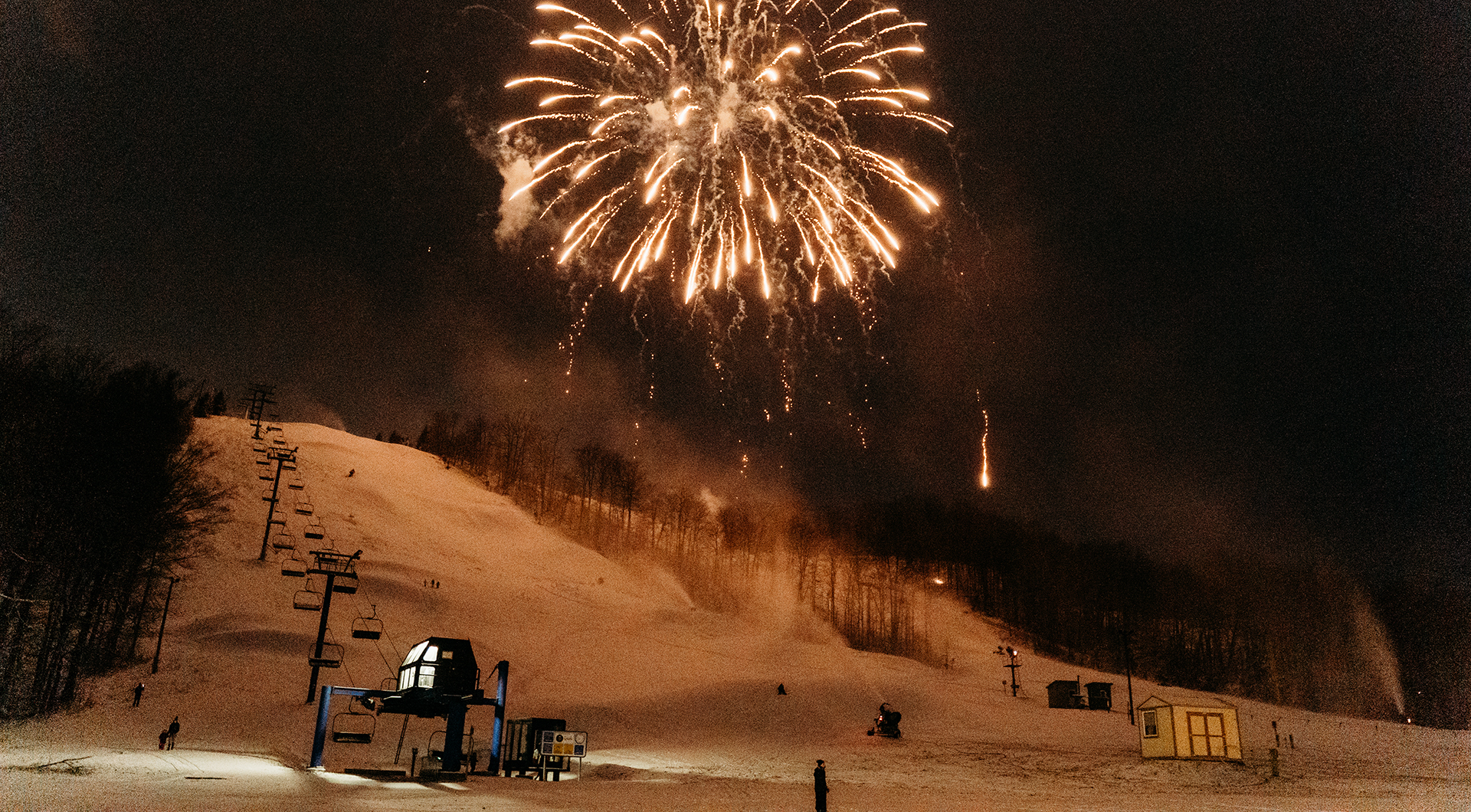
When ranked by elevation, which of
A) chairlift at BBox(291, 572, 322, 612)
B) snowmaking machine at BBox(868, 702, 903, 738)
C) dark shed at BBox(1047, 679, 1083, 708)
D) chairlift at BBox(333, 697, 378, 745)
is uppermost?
chairlift at BBox(291, 572, 322, 612)

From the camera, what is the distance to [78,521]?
4178 centimetres

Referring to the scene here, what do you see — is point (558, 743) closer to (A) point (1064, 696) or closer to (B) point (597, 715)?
(B) point (597, 715)

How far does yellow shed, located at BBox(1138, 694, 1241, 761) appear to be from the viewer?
34.4 m

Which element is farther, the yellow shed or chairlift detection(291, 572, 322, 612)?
chairlift detection(291, 572, 322, 612)

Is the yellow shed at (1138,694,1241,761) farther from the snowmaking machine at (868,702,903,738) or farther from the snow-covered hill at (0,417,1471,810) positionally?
the snowmaking machine at (868,702,903,738)

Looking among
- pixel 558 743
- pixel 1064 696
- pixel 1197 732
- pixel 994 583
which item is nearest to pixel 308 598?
pixel 558 743

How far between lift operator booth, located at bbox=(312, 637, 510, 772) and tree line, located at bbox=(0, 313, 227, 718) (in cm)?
1540

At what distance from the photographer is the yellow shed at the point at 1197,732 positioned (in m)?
34.4

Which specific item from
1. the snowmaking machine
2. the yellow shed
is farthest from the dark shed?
the yellow shed

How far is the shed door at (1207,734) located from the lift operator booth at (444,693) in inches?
1094

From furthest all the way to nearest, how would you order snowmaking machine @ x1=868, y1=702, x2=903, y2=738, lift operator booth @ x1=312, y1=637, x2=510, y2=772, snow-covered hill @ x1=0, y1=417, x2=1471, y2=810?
snowmaking machine @ x1=868, y1=702, x2=903, y2=738 → lift operator booth @ x1=312, y1=637, x2=510, y2=772 → snow-covered hill @ x1=0, y1=417, x2=1471, y2=810

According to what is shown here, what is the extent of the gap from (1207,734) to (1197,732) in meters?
0.42

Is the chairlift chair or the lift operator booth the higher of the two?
the chairlift chair

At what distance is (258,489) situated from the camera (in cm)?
8031
